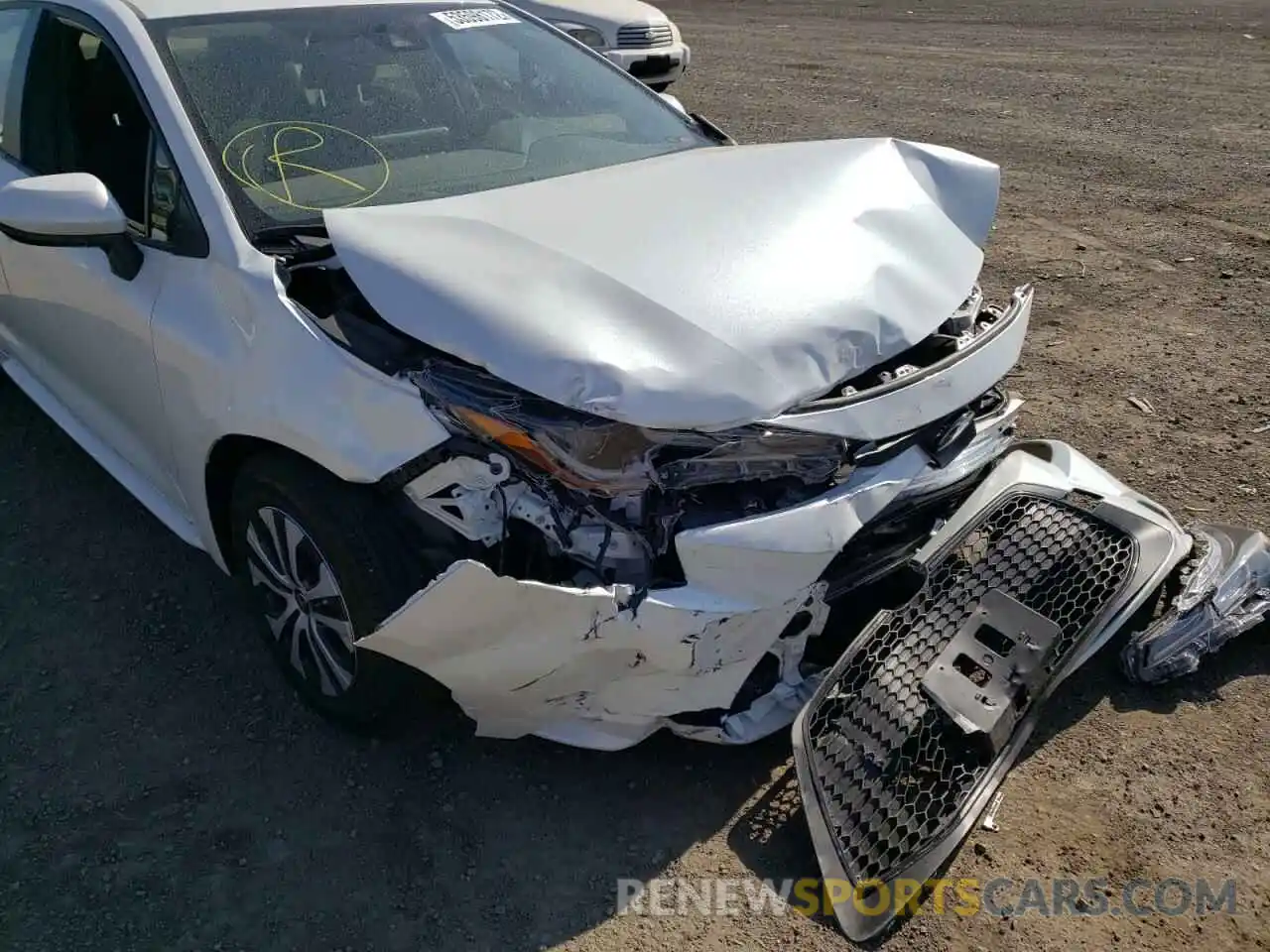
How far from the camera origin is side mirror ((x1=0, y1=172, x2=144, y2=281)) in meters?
2.78

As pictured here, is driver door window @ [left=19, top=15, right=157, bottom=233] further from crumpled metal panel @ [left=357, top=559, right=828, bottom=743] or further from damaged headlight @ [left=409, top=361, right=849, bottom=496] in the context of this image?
crumpled metal panel @ [left=357, top=559, right=828, bottom=743]

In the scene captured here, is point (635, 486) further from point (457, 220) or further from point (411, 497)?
point (457, 220)

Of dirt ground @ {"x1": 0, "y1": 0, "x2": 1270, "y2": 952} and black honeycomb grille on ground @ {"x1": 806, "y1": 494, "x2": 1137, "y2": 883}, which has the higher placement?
black honeycomb grille on ground @ {"x1": 806, "y1": 494, "x2": 1137, "y2": 883}

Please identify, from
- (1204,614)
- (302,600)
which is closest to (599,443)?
(302,600)

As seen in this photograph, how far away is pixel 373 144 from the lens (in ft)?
10.5

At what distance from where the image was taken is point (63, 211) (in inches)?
109

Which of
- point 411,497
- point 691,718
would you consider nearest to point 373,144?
point 411,497

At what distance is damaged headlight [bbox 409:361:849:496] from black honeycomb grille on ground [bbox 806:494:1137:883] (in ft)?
2.23

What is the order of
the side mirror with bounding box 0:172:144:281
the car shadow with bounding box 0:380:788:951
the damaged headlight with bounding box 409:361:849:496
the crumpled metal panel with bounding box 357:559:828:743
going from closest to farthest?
the crumpled metal panel with bounding box 357:559:828:743, the damaged headlight with bounding box 409:361:849:496, the car shadow with bounding box 0:380:788:951, the side mirror with bounding box 0:172:144:281

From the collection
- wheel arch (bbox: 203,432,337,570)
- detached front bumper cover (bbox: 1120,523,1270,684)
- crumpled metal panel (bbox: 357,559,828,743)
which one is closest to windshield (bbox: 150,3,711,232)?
wheel arch (bbox: 203,432,337,570)

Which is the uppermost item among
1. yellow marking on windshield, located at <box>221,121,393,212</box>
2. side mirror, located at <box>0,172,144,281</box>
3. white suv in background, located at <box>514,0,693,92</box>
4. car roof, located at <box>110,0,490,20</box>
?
car roof, located at <box>110,0,490,20</box>

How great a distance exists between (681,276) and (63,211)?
162 cm

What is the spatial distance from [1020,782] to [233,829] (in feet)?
6.45

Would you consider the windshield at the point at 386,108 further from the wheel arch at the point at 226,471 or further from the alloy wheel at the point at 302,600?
the alloy wheel at the point at 302,600
